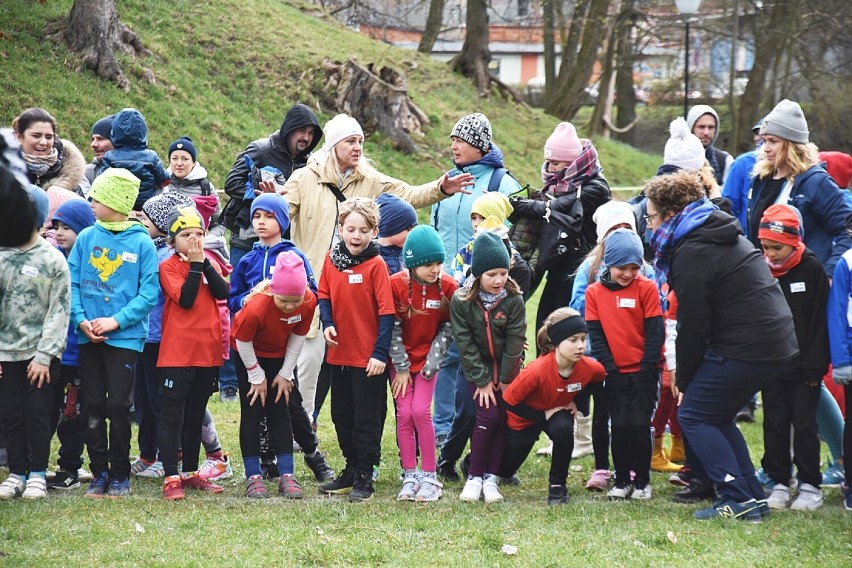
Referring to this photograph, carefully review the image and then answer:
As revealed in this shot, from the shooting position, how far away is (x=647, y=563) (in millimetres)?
5438

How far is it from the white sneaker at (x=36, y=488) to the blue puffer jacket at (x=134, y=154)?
2601 mm

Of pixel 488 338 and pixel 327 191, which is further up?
pixel 327 191

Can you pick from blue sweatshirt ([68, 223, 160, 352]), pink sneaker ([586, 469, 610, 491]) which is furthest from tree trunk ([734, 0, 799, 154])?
blue sweatshirt ([68, 223, 160, 352])

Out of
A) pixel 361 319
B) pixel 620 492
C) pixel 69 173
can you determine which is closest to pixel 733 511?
pixel 620 492

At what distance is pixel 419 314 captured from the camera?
697cm

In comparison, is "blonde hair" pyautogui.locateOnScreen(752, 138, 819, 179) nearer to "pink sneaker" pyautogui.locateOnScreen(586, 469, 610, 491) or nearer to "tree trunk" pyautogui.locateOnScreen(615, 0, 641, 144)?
"pink sneaker" pyautogui.locateOnScreen(586, 469, 610, 491)

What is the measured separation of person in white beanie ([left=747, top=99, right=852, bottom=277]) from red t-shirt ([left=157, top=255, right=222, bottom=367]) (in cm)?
402

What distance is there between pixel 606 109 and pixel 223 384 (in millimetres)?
22024

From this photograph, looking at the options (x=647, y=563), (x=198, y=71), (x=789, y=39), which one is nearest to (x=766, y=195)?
(x=647, y=563)

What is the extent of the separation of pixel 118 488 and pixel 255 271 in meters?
1.65

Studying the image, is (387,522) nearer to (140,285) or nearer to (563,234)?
(140,285)

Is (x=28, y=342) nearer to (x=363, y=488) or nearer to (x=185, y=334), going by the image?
(x=185, y=334)

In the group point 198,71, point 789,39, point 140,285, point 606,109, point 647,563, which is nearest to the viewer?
point 647,563

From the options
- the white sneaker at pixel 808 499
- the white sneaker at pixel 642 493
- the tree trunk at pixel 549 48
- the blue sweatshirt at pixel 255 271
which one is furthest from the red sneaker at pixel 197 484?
the tree trunk at pixel 549 48
